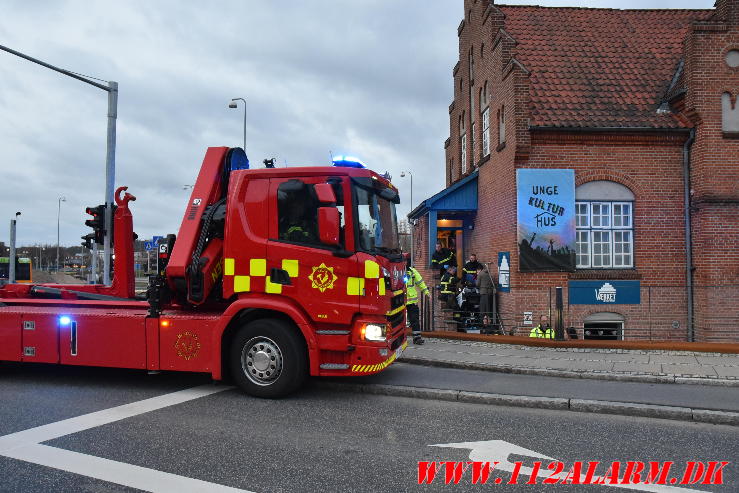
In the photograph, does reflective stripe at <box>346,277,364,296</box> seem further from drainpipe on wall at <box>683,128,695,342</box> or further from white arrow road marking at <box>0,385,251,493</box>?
drainpipe on wall at <box>683,128,695,342</box>

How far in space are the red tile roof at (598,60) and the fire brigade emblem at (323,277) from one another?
9.60 metres

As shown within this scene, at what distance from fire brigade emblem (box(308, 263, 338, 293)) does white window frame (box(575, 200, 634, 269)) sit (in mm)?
9767

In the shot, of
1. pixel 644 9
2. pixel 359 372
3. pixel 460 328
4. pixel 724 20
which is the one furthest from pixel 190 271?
pixel 644 9

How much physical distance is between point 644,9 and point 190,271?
17.2m

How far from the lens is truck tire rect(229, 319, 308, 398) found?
6.93 m

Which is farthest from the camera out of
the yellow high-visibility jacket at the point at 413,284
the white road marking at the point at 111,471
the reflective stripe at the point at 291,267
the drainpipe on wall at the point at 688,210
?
the drainpipe on wall at the point at 688,210

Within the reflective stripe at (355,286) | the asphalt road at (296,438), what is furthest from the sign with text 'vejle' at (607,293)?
the reflective stripe at (355,286)

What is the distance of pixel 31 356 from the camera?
8.00 metres

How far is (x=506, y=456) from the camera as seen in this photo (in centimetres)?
501

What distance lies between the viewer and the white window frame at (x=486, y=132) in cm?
1788

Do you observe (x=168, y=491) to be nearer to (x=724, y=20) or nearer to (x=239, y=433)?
(x=239, y=433)

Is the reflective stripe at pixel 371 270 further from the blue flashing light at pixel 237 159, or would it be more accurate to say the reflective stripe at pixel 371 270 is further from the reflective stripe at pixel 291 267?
the blue flashing light at pixel 237 159

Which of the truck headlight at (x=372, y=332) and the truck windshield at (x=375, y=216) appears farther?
the truck windshield at (x=375, y=216)

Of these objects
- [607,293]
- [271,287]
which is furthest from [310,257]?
[607,293]
